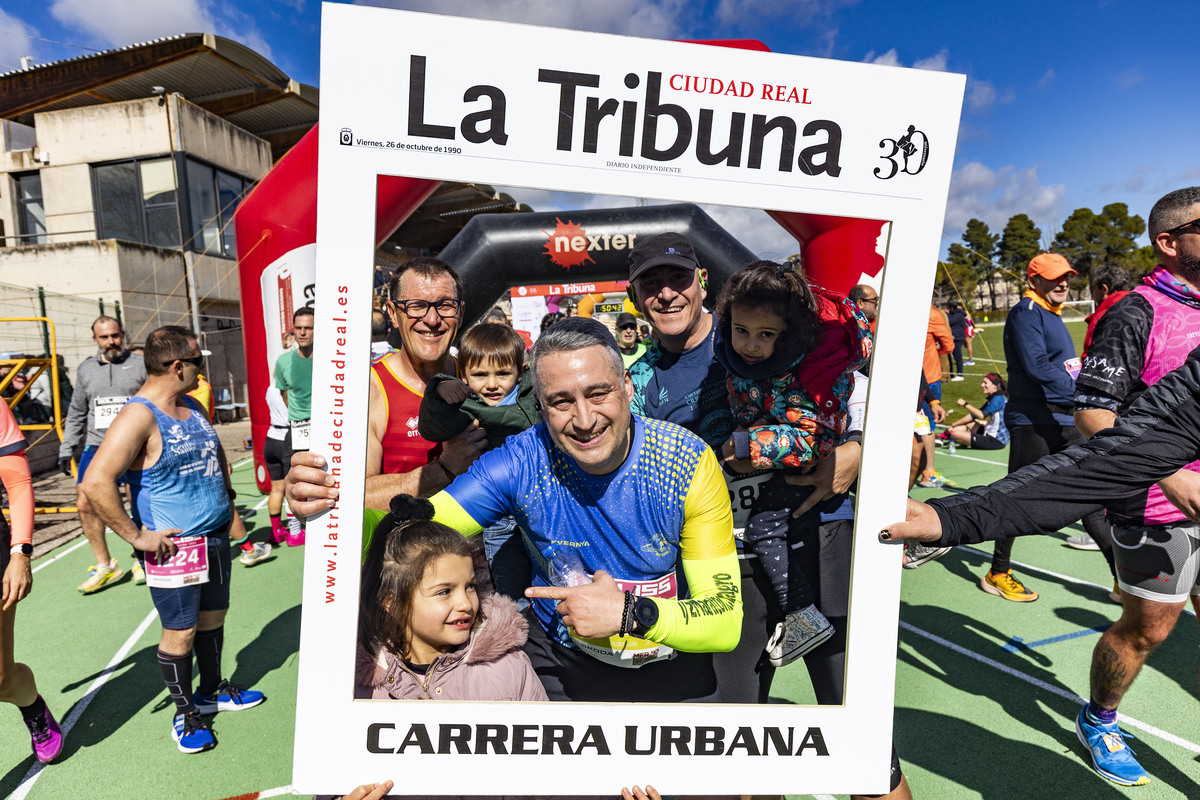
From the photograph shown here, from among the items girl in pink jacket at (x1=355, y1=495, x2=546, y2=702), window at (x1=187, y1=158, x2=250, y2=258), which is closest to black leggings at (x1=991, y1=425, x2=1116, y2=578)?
girl in pink jacket at (x1=355, y1=495, x2=546, y2=702)

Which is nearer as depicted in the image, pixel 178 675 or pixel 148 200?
pixel 178 675

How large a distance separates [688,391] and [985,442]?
9453 mm

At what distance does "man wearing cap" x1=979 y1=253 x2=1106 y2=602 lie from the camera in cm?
395

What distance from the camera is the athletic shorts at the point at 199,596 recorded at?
2.92m

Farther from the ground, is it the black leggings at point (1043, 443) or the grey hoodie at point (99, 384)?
the black leggings at point (1043, 443)

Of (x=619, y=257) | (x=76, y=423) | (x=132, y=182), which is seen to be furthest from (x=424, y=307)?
(x=132, y=182)

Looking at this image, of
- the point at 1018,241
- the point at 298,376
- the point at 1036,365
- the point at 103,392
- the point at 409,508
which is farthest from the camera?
the point at 1018,241

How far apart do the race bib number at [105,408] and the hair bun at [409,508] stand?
526cm

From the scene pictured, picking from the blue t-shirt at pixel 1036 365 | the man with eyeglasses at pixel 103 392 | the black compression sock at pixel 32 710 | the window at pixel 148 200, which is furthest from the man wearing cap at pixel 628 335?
the window at pixel 148 200

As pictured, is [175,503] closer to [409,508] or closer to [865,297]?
[409,508]

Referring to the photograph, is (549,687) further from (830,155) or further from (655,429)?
(830,155)

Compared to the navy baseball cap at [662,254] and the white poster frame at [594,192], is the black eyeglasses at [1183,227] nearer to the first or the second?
the white poster frame at [594,192]

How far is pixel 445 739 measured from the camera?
1279mm

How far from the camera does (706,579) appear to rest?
59.6 inches
